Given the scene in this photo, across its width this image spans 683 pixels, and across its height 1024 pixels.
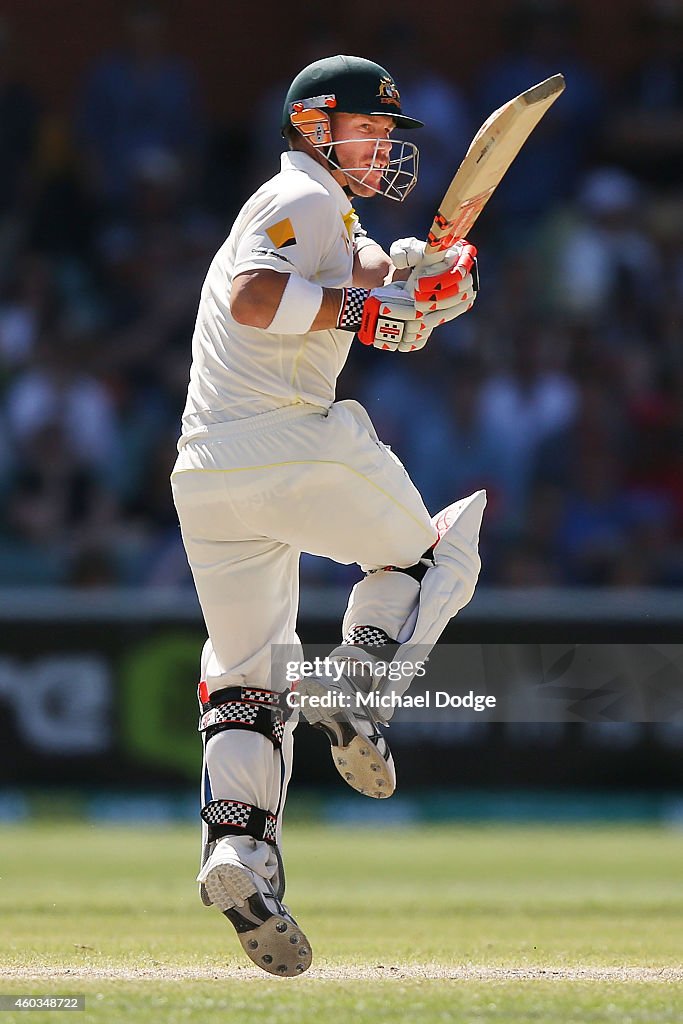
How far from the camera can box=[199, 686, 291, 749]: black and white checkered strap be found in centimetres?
441

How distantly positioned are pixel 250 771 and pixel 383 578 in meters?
0.59

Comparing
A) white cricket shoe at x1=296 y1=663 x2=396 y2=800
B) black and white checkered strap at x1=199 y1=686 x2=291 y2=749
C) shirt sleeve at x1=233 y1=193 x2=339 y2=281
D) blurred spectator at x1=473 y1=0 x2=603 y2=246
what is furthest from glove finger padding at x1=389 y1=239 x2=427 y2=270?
blurred spectator at x1=473 y1=0 x2=603 y2=246

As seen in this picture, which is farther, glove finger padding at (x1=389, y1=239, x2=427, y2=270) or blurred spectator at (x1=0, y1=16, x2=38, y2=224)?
blurred spectator at (x1=0, y1=16, x2=38, y2=224)

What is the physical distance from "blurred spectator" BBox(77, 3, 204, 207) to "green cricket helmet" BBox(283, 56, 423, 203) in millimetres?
7322

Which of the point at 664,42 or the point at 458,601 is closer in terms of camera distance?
the point at 458,601

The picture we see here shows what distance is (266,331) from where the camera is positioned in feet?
13.6

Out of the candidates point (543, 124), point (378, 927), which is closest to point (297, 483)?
point (378, 927)

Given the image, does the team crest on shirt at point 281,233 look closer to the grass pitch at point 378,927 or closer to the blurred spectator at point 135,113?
the grass pitch at point 378,927

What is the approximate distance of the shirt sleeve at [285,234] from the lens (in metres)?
4.11

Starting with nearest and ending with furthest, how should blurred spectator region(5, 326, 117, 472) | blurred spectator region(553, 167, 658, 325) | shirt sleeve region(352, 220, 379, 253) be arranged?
1. shirt sleeve region(352, 220, 379, 253)
2. blurred spectator region(5, 326, 117, 472)
3. blurred spectator region(553, 167, 658, 325)

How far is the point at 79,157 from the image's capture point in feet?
38.2

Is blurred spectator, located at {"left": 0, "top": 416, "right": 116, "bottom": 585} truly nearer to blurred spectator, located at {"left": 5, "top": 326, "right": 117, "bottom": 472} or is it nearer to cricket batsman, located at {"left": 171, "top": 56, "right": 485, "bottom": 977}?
blurred spectator, located at {"left": 5, "top": 326, "right": 117, "bottom": 472}

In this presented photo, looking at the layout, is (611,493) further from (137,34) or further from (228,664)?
(228,664)

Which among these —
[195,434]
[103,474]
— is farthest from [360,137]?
[103,474]
